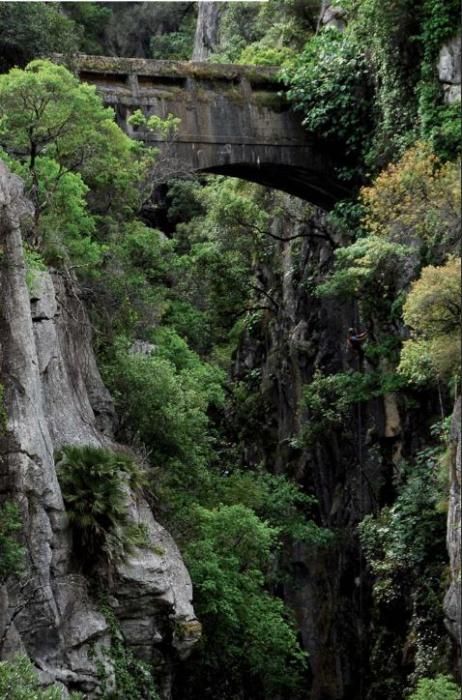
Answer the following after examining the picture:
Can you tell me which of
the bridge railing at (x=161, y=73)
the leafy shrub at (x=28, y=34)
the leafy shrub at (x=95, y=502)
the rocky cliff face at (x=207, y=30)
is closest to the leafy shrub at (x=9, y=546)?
the leafy shrub at (x=95, y=502)

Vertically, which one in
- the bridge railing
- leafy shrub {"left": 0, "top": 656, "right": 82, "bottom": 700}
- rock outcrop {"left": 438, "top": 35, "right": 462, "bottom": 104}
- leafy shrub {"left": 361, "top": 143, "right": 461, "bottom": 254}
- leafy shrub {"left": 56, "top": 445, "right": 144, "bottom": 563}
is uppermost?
the bridge railing

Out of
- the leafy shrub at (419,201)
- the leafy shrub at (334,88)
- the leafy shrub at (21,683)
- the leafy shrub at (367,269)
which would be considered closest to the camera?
the leafy shrub at (21,683)

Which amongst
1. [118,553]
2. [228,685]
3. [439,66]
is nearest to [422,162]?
[439,66]

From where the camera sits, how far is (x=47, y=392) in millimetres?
24734

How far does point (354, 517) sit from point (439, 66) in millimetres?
13344

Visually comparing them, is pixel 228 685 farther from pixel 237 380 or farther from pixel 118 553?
pixel 237 380

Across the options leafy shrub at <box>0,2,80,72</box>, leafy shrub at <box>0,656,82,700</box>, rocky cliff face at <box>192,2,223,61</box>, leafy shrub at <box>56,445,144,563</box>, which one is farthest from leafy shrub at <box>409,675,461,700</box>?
rocky cliff face at <box>192,2,223,61</box>

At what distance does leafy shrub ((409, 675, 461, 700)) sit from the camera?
23.3 m

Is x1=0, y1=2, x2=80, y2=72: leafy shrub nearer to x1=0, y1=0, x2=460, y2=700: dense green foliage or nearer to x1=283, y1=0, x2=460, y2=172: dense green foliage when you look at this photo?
x1=0, y1=0, x2=460, y2=700: dense green foliage

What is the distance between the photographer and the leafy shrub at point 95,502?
23406 mm

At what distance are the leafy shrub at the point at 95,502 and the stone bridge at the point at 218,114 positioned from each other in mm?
12716

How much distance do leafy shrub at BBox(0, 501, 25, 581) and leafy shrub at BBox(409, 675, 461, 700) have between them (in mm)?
7323

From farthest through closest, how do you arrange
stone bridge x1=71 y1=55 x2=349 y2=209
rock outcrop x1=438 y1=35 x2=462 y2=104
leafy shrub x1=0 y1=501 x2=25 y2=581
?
stone bridge x1=71 y1=55 x2=349 y2=209, rock outcrop x1=438 y1=35 x2=462 y2=104, leafy shrub x1=0 y1=501 x2=25 y2=581

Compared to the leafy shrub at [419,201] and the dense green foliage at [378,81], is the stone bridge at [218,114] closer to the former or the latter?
the dense green foliage at [378,81]
